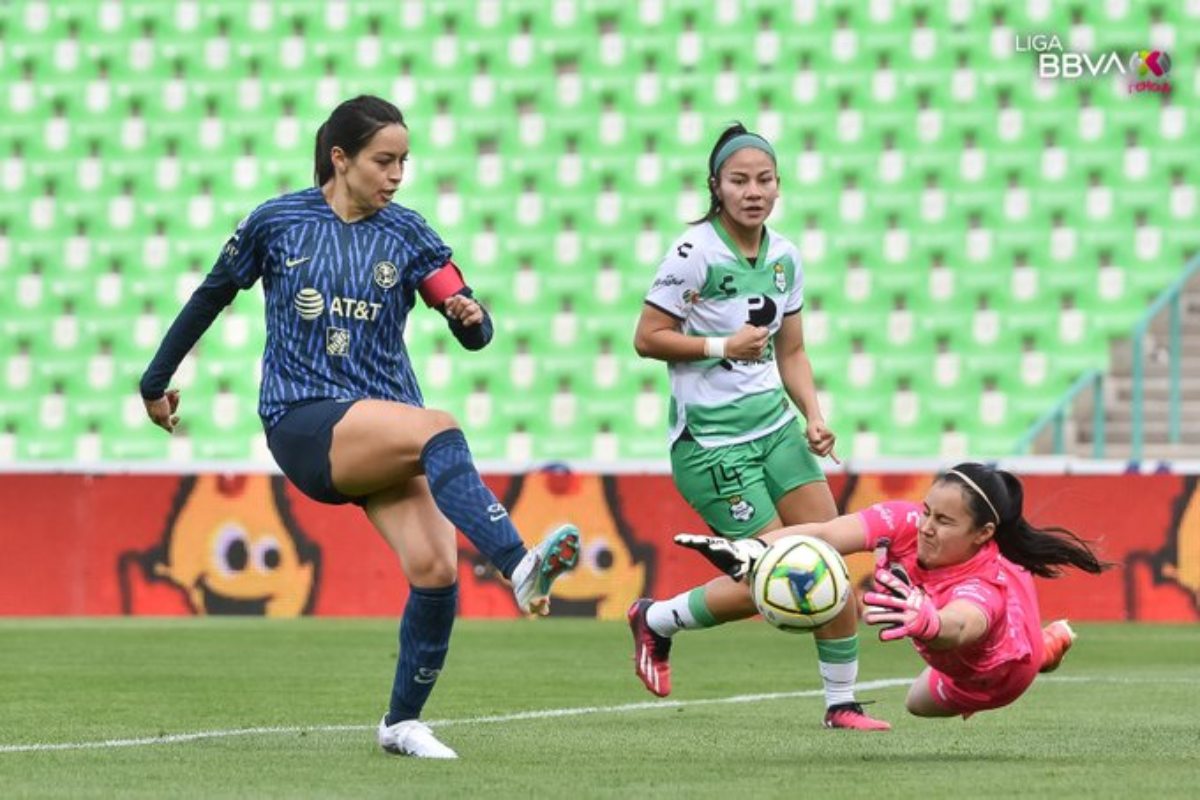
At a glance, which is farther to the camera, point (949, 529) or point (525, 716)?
point (525, 716)

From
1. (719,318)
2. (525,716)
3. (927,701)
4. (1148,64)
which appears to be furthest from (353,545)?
(927,701)

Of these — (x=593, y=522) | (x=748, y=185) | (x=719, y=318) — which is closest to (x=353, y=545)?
(x=593, y=522)

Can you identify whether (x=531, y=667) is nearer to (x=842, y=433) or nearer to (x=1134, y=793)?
(x=1134, y=793)

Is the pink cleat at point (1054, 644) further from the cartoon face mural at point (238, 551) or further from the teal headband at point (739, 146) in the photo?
the cartoon face mural at point (238, 551)

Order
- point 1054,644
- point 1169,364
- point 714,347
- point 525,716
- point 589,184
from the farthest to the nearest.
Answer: point 589,184
point 1169,364
point 525,716
point 714,347
point 1054,644

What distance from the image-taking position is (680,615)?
23.5 feet

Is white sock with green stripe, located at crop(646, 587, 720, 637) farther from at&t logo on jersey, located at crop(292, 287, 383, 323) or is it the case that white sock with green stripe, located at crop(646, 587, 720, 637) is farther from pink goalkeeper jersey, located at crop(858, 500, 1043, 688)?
at&t logo on jersey, located at crop(292, 287, 383, 323)

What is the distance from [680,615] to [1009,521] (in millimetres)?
1429

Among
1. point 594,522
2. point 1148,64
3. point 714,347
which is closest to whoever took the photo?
point 714,347

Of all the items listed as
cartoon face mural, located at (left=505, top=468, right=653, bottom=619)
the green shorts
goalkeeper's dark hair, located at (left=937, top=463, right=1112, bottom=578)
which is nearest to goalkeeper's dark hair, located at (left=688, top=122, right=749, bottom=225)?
the green shorts

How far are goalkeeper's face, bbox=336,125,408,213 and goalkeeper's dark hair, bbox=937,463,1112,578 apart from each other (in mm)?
1670

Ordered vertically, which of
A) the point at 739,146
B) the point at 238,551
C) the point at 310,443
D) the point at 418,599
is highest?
the point at 739,146

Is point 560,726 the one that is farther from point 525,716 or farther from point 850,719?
point 850,719

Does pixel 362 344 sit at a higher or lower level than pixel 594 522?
higher
